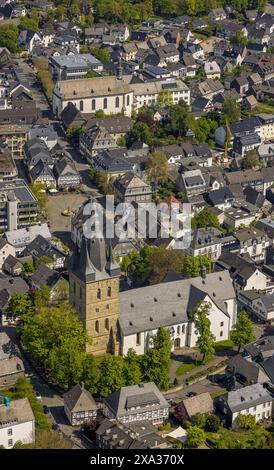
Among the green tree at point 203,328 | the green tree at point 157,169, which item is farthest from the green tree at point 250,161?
the green tree at point 203,328

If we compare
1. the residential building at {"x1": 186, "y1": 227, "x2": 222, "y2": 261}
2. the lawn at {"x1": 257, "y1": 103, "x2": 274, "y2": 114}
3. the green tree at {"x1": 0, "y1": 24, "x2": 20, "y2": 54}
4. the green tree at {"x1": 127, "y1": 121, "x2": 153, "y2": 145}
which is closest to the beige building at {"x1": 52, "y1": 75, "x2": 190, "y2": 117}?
the green tree at {"x1": 127, "y1": 121, "x2": 153, "y2": 145}

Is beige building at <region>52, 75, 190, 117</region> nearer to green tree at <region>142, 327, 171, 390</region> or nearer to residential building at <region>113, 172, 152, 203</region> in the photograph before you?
residential building at <region>113, 172, 152, 203</region>

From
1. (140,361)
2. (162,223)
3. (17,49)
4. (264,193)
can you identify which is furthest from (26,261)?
(17,49)

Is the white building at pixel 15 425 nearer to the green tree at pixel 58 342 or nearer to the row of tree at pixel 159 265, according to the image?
the green tree at pixel 58 342

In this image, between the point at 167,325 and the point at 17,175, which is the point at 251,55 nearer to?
the point at 17,175

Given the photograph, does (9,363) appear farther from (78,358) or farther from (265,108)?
(265,108)

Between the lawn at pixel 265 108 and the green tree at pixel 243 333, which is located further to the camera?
the lawn at pixel 265 108

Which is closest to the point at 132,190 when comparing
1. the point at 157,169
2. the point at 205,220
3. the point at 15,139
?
the point at 157,169
